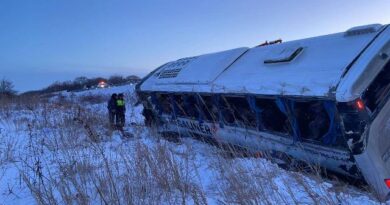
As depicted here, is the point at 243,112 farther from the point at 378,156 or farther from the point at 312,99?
the point at 378,156

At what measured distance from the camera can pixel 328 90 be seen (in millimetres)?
5613

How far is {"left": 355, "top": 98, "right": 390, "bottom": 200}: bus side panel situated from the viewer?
5539 mm

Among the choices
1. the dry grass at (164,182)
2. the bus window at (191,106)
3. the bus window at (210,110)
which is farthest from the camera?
the bus window at (191,106)

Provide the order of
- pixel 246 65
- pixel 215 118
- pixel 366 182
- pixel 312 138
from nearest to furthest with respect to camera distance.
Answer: pixel 366 182, pixel 312 138, pixel 246 65, pixel 215 118

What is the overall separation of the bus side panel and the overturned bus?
11mm

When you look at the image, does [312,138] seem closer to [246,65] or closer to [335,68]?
[335,68]

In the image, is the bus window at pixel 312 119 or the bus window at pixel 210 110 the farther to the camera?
the bus window at pixel 210 110

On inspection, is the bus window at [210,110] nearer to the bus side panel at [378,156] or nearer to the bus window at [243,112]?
the bus window at [243,112]

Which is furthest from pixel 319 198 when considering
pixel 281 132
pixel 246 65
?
pixel 246 65

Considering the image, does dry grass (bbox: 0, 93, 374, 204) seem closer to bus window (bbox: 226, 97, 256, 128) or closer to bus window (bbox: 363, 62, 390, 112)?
bus window (bbox: 363, 62, 390, 112)

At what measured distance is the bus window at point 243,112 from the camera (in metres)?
7.91

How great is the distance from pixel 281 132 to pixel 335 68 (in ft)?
5.33

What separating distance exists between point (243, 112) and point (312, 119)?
5.34ft

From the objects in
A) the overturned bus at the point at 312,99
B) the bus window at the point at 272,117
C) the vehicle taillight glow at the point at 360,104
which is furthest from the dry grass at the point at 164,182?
the bus window at the point at 272,117
